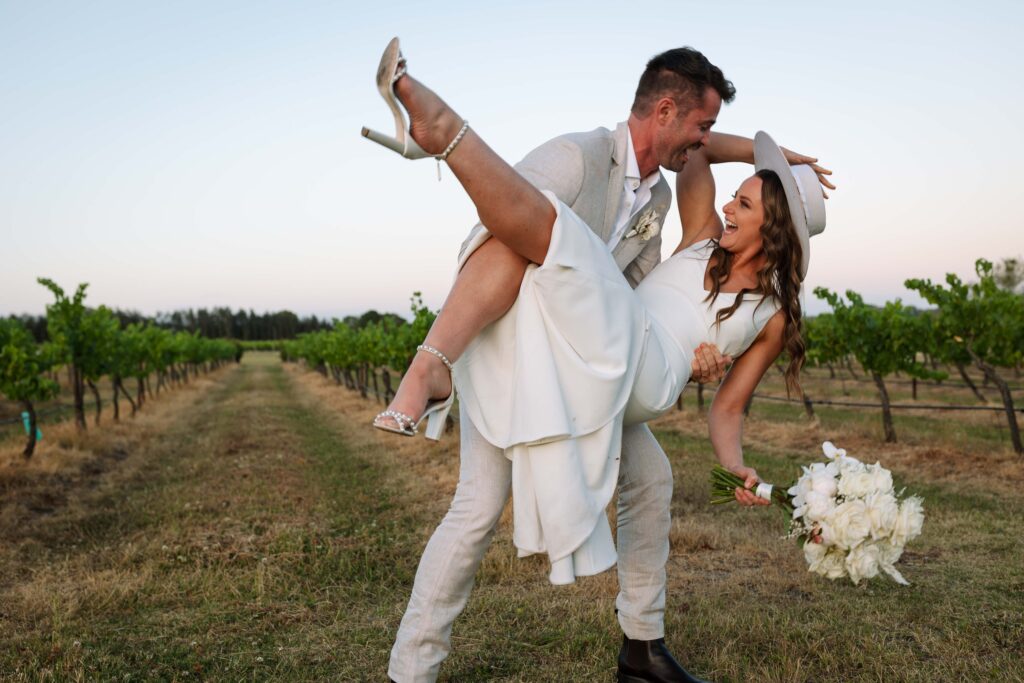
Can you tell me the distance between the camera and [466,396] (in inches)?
83.2

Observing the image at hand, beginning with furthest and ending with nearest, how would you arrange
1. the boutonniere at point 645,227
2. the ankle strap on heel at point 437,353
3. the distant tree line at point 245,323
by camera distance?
the distant tree line at point 245,323
the boutonniere at point 645,227
the ankle strap on heel at point 437,353

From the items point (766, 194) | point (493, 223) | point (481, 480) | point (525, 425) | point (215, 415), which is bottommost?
point (215, 415)

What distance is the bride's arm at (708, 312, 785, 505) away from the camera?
2.57 meters

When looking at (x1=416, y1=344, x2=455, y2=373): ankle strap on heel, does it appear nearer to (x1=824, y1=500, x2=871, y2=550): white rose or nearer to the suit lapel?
the suit lapel

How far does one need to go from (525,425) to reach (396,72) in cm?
87

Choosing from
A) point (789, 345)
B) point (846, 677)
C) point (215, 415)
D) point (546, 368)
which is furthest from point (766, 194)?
point (215, 415)

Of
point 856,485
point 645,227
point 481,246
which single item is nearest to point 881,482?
point 856,485

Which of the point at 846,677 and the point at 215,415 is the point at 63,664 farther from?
the point at 215,415

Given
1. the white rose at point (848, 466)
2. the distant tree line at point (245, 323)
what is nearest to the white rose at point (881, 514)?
the white rose at point (848, 466)

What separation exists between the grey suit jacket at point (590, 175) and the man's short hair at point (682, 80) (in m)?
0.14

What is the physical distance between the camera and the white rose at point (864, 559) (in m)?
2.05

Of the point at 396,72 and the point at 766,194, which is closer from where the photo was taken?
the point at 396,72

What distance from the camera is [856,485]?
6.83 ft

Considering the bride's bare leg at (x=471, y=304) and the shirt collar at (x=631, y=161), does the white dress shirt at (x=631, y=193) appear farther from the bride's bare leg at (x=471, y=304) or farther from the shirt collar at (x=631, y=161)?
the bride's bare leg at (x=471, y=304)
